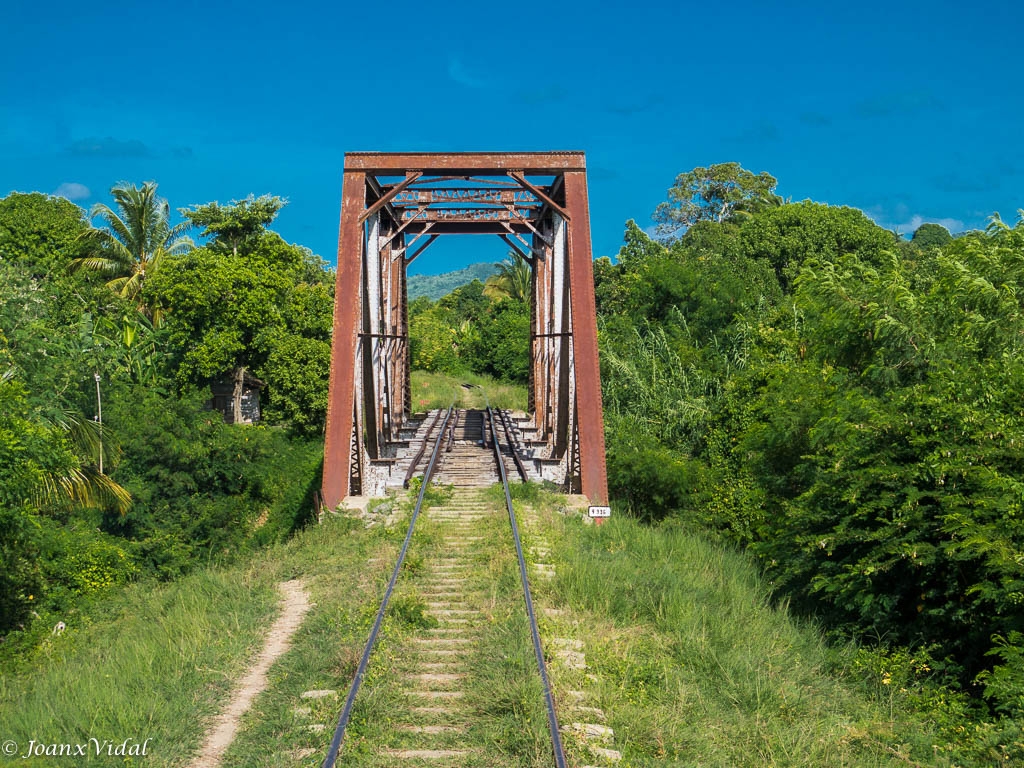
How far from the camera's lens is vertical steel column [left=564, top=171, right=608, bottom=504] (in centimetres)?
1341

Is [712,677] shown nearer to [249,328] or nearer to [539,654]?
[539,654]

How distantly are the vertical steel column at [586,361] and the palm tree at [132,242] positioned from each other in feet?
83.8

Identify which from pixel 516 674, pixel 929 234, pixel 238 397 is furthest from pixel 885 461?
pixel 929 234

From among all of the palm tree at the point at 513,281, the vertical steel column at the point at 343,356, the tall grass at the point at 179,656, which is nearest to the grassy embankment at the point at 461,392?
the palm tree at the point at 513,281

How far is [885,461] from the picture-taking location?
9320 millimetres

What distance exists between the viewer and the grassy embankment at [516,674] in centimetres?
584

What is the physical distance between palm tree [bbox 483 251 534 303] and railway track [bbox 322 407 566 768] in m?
39.2

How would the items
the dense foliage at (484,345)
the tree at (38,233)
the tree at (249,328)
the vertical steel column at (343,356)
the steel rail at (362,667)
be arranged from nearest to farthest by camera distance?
1. the steel rail at (362,667)
2. the vertical steel column at (343,356)
3. the tree at (249,328)
4. the tree at (38,233)
5. the dense foliage at (484,345)

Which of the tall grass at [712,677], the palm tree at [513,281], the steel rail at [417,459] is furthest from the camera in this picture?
the palm tree at [513,281]

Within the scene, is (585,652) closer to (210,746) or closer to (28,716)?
(210,746)

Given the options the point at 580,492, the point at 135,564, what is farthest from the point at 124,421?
the point at 580,492

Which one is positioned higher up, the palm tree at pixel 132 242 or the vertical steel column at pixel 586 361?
the palm tree at pixel 132 242

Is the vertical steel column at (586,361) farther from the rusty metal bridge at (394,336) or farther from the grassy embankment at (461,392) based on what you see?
the grassy embankment at (461,392)

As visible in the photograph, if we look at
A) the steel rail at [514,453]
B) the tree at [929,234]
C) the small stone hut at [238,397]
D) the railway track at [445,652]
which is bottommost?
the railway track at [445,652]
